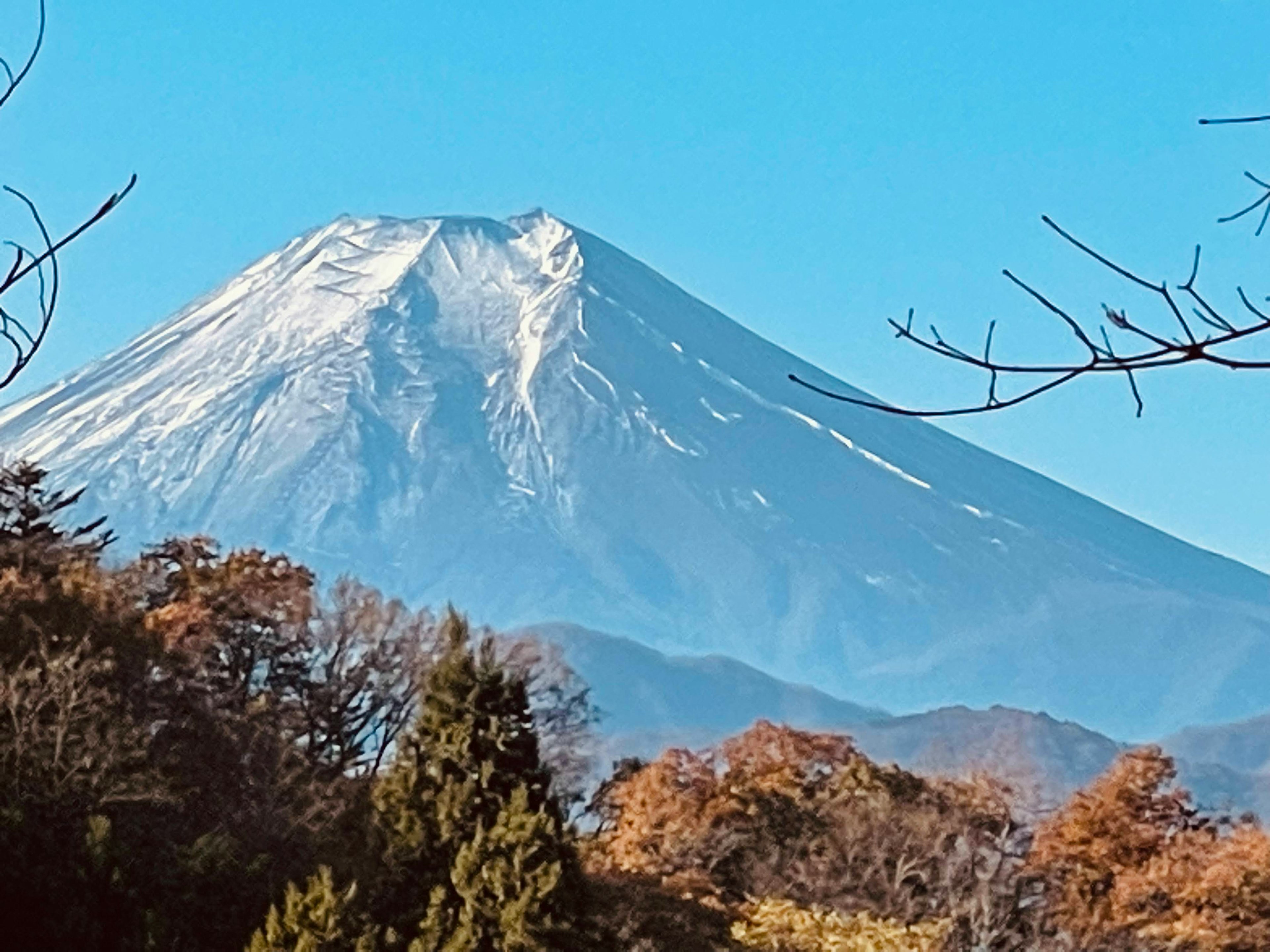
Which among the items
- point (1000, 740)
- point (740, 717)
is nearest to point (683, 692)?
point (740, 717)

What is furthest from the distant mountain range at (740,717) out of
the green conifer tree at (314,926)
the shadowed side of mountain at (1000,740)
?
the green conifer tree at (314,926)

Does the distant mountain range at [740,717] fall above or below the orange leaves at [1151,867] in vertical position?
above

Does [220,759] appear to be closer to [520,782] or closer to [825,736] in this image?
[520,782]

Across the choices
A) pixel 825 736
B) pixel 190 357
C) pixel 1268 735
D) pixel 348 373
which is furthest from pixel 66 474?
pixel 825 736

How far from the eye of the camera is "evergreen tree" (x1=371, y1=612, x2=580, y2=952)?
17.4m

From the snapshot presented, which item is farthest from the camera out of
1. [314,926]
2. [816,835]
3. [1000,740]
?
[1000,740]

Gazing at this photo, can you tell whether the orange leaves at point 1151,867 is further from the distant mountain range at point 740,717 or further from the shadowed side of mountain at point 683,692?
the shadowed side of mountain at point 683,692

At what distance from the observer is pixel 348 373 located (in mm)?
198625

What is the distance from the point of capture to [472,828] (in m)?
18.2

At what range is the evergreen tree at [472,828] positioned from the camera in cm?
1736

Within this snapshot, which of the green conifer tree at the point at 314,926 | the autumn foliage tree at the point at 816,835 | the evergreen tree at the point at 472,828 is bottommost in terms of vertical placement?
the green conifer tree at the point at 314,926

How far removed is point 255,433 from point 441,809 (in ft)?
573

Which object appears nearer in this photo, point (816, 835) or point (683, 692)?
point (816, 835)

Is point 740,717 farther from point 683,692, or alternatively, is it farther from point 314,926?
point 314,926
